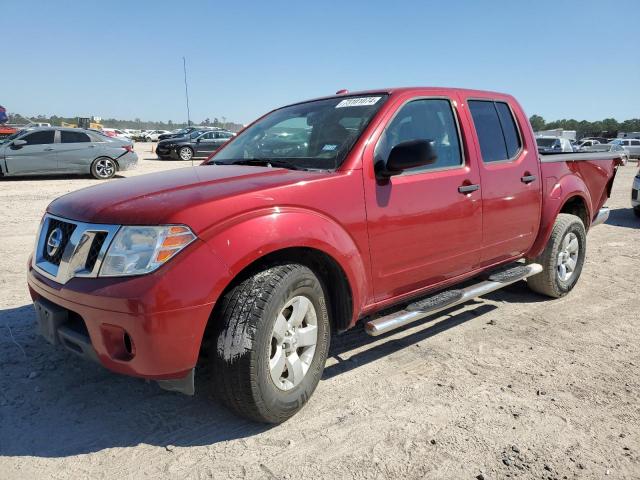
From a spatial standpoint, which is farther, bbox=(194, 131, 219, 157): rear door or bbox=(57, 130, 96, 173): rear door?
bbox=(194, 131, 219, 157): rear door

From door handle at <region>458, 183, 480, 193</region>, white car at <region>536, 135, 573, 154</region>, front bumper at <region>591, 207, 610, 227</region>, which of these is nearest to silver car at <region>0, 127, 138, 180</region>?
front bumper at <region>591, 207, 610, 227</region>

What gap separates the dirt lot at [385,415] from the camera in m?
2.43

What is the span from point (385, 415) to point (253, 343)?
937mm

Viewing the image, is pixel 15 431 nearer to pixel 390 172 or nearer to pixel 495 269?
pixel 390 172

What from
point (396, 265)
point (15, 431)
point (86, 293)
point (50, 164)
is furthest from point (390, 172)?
point (50, 164)

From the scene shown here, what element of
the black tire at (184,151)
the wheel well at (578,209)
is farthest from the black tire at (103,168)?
the wheel well at (578,209)

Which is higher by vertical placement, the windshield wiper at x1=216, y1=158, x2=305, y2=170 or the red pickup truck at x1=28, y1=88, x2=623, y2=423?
the windshield wiper at x1=216, y1=158, x2=305, y2=170

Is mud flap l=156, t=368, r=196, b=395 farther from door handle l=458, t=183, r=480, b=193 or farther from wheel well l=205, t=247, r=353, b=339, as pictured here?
door handle l=458, t=183, r=480, b=193

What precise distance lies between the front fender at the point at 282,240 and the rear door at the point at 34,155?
13.5 metres

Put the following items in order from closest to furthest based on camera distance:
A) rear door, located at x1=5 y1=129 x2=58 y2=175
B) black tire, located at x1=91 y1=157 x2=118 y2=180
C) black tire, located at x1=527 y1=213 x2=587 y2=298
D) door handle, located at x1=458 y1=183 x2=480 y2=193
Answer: door handle, located at x1=458 y1=183 x2=480 y2=193 → black tire, located at x1=527 y1=213 x2=587 y2=298 → rear door, located at x1=5 y1=129 x2=58 y2=175 → black tire, located at x1=91 y1=157 x2=118 y2=180

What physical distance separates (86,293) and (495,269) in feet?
11.4

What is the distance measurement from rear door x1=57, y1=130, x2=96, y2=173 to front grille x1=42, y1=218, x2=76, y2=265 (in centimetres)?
1270

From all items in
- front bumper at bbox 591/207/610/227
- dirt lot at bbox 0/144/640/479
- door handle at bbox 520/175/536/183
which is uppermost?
door handle at bbox 520/175/536/183

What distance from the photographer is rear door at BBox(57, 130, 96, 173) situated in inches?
552
